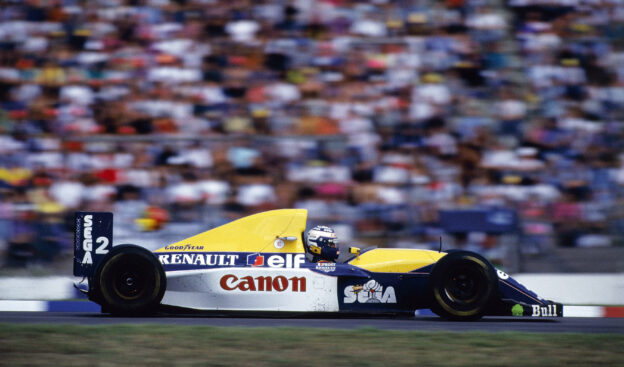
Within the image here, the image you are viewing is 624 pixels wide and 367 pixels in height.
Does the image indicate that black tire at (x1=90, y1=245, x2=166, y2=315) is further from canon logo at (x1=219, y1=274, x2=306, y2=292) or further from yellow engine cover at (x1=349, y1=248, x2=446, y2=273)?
yellow engine cover at (x1=349, y1=248, x2=446, y2=273)

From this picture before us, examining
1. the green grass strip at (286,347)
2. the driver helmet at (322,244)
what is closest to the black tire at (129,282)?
the green grass strip at (286,347)

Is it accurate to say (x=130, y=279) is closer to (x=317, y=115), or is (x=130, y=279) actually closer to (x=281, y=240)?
(x=281, y=240)

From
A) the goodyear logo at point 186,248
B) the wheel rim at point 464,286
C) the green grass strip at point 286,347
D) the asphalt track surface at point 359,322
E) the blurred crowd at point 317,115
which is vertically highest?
the blurred crowd at point 317,115

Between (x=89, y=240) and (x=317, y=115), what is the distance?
15.3 feet

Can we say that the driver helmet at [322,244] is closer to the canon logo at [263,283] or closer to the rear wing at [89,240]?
the canon logo at [263,283]

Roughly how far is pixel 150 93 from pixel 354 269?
17.8ft

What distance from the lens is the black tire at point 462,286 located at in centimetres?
830

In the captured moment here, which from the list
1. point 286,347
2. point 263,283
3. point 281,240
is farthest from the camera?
point 281,240

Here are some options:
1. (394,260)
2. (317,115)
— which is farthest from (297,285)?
(317,115)

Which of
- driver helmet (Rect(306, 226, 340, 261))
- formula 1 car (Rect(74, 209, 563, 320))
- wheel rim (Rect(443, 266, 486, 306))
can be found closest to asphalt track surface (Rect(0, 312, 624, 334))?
formula 1 car (Rect(74, 209, 563, 320))

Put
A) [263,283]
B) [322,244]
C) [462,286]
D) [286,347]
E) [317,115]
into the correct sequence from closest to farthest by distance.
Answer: [286,347] → [263,283] → [462,286] → [322,244] → [317,115]

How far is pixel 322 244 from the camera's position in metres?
8.70

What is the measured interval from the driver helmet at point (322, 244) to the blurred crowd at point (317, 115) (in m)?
1.75

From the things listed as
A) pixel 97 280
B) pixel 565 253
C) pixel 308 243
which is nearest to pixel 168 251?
pixel 97 280
